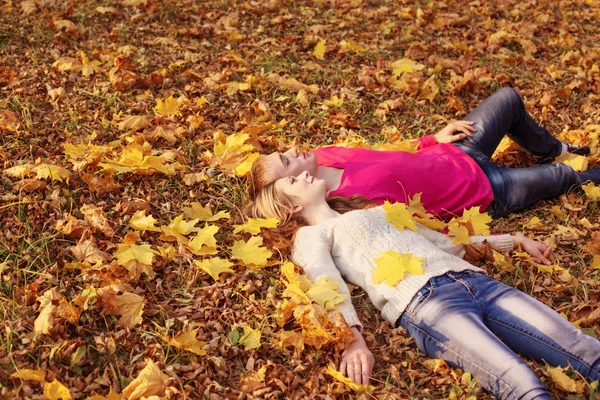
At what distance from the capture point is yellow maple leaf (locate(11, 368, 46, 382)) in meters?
2.35

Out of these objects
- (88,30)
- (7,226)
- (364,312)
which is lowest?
(364,312)

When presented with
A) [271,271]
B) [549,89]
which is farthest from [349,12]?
[271,271]

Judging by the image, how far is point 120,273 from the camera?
9.78 feet

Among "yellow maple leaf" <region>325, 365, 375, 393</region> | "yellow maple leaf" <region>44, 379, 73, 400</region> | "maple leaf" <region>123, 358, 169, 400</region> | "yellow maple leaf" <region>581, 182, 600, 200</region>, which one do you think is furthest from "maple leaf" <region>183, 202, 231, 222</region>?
"yellow maple leaf" <region>581, 182, 600, 200</region>

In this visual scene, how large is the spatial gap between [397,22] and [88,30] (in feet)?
10.0

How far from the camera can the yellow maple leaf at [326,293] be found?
108 inches

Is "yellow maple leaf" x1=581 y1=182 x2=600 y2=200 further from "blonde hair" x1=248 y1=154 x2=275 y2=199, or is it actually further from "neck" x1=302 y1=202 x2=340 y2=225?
"blonde hair" x1=248 y1=154 x2=275 y2=199

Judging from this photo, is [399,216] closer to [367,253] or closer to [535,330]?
[367,253]

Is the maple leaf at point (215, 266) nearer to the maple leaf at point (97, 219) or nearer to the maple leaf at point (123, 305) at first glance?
the maple leaf at point (123, 305)

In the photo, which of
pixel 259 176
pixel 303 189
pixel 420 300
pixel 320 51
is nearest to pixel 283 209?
pixel 303 189

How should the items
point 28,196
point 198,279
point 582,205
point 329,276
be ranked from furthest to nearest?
1. point 582,205
2. point 28,196
3. point 198,279
4. point 329,276

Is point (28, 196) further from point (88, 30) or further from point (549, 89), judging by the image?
point (549, 89)

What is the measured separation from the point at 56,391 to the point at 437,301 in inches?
64.3

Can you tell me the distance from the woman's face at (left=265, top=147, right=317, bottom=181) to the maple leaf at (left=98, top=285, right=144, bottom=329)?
1.04 metres
